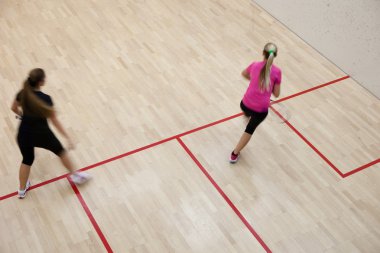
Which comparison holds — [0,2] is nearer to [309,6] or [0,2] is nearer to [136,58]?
[136,58]

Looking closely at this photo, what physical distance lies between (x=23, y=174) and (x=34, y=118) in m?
0.64

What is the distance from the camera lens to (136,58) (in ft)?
Result: 17.1

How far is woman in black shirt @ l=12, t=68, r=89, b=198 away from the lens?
2.85 meters

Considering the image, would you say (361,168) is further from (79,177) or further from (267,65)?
(79,177)

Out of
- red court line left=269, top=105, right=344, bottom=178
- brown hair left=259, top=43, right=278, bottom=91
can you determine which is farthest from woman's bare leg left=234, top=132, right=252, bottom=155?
red court line left=269, top=105, right=344, bottom=178

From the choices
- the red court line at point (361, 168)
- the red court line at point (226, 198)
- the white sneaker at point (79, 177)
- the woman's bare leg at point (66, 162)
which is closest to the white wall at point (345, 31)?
the red court line at point (361, 168)

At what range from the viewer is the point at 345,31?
17.2 ft

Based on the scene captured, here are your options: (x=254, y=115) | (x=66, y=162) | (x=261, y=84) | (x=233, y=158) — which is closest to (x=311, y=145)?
(x=233, y=158)

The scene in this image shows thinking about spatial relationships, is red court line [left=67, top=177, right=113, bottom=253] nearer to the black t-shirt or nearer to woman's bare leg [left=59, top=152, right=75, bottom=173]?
woman's bare leg [left=59, top=152, right=75, bottom=173]

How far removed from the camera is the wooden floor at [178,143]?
11.2 feet

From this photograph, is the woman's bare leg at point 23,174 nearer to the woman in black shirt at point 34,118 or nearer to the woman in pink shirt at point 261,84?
the woman in black shirt at point 34,118

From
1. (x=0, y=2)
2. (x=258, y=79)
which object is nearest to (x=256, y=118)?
(x=258, y=79)

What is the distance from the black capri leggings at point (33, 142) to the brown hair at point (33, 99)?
0.21 m

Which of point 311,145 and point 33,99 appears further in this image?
point 311,145
